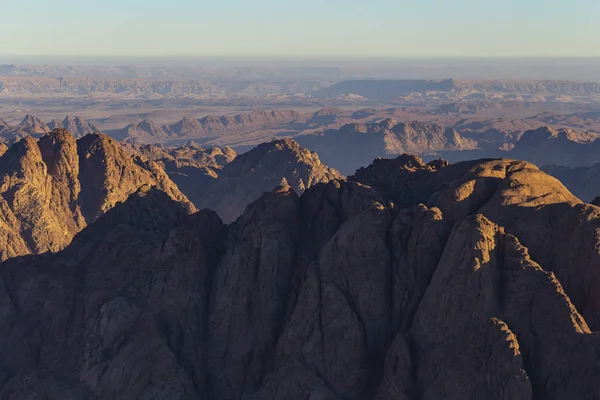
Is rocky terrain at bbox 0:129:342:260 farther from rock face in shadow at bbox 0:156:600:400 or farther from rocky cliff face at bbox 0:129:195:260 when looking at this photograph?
rock face in shadow at bbox 0:156:600:400

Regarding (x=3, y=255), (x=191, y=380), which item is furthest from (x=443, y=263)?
(x=3, y=255)

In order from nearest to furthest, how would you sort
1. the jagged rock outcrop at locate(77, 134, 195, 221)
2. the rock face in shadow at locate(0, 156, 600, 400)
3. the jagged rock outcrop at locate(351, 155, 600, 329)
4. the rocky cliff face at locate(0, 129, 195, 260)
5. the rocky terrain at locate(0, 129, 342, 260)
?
the rock face in shadow at locate(0, 156, 600, 400), the jagged rock outcrop at locate(351, 155, 600, 329), the rocky cliff face at locate(0, 129, 195, 260), the rocky terrain at locate(0, 129, 342, 260), the jagged rock outcrop at locate(77, 134, 195, 221)

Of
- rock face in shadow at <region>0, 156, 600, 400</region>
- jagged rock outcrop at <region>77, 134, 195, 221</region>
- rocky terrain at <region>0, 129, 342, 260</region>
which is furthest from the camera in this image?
jagged rock outcrop at <region>77, 134, 195, 221</region>

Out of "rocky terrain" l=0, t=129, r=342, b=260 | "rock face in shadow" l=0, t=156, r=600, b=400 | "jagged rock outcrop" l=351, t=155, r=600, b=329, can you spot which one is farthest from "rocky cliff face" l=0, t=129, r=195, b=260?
"jagged rock outcrop" l=351, t=155, r=600, b=329

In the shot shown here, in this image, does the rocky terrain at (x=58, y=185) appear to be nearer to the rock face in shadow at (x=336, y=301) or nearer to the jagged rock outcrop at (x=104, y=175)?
the jagged rock outcrop at (x=104, y=175)

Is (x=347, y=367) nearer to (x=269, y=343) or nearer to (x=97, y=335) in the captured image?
(x=269, y=343)

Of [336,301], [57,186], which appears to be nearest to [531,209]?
[336,301]
